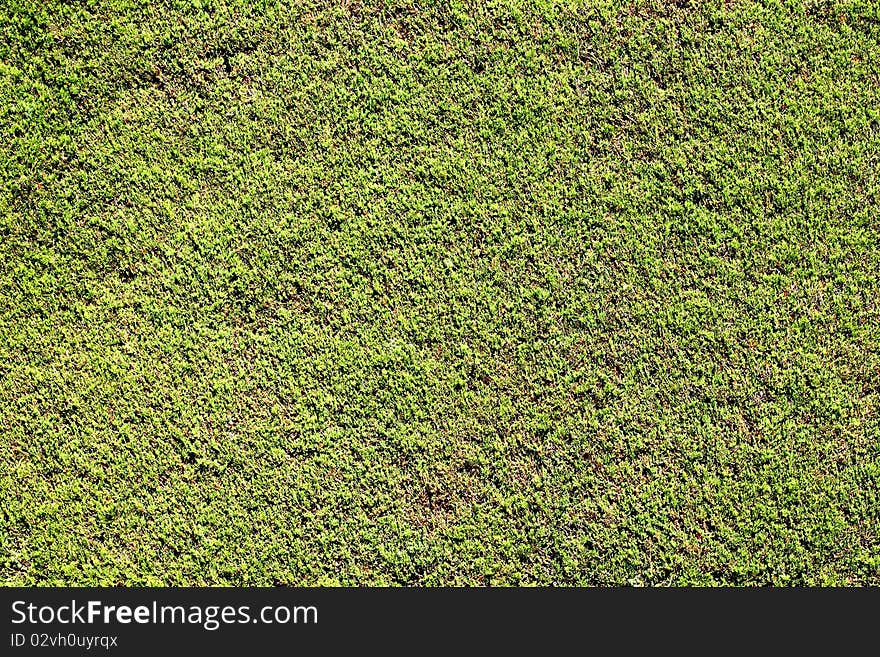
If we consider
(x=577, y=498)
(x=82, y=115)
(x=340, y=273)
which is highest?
(x=82, y=115)

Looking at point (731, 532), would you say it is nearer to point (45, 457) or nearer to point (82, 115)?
point (45, 457)

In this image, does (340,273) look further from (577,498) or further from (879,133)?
(879,133)

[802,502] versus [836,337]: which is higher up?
[836,337]

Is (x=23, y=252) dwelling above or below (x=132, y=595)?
above

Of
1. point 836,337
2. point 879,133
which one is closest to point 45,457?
point 836,337

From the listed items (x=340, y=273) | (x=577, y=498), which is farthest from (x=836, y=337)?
(x=340, y=273)

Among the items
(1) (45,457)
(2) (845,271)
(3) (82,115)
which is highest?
(3) (82,115)

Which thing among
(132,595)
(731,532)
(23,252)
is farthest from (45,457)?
(731,532)
